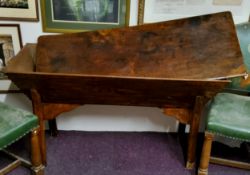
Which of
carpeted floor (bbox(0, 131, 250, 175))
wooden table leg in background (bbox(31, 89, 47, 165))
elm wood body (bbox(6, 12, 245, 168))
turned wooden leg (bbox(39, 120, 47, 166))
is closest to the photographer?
elm wood body (bbox(6, 12, 245, 168))

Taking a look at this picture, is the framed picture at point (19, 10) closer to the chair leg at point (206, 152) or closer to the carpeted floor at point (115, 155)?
the carpeted floor at point (115, 155)

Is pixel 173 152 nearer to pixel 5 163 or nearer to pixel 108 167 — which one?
pixel 108 167

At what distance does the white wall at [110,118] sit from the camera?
2354mm

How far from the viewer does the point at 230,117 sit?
1669 mm

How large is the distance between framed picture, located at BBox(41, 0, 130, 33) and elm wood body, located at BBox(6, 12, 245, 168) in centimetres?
19

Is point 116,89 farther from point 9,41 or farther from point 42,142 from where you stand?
point 9,41

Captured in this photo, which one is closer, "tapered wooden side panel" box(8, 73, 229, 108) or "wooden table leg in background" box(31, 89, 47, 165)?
"tapered wooden side panel" box(8, 73, 229, 108)

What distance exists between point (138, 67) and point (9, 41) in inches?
40.9

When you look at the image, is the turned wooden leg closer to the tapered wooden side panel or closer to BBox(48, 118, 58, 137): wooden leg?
the tapered wooden side panel

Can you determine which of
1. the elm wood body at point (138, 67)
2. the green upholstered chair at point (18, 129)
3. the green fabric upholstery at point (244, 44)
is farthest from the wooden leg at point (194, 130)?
the green upholstered chair at point (18, 129)

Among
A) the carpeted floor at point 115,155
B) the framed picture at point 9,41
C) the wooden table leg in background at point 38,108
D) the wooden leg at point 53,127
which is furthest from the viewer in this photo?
the wooden leg at point 53,127

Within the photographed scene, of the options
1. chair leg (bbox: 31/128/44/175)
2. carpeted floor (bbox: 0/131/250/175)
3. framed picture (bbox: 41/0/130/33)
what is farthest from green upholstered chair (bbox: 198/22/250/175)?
chair leg (bbox: 31/128/44/175)

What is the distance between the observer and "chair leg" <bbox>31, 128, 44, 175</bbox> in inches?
66.6

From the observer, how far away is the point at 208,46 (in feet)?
5.84
